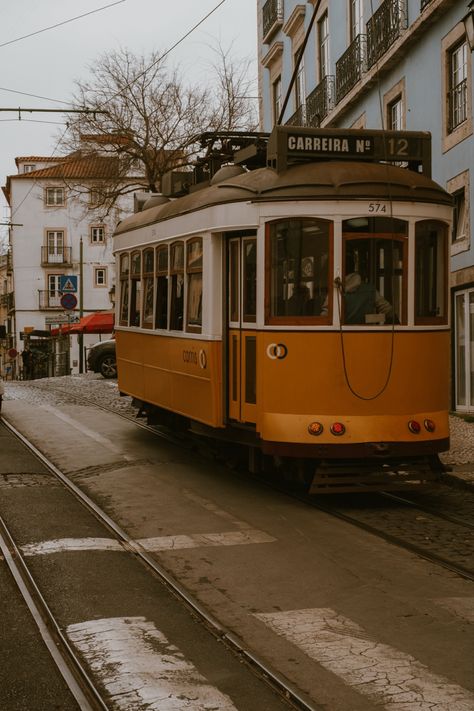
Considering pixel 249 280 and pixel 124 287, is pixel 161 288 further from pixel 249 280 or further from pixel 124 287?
pixel 249 280

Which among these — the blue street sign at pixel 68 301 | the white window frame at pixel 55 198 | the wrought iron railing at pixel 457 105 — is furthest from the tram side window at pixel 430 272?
the white window frame at pixel 55 198

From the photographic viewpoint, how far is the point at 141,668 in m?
5.50

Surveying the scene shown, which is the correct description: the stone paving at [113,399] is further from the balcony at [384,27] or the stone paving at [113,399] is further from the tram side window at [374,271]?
the balcony at [384,27]

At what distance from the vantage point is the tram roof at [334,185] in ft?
33.5

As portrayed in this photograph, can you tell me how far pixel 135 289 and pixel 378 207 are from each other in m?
5.35

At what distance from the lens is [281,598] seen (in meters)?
7.00

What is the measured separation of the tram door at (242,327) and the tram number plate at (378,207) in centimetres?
115

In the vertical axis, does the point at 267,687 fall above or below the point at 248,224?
below

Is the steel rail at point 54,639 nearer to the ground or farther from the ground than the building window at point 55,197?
nearer to the ground

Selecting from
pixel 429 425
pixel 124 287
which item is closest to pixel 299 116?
pixel 124 287

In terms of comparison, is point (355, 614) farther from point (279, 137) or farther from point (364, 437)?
point (279, 137)

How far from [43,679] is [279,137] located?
21.5ft

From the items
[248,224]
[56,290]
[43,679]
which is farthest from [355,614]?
[56,290]

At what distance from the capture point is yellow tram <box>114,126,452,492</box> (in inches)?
399
